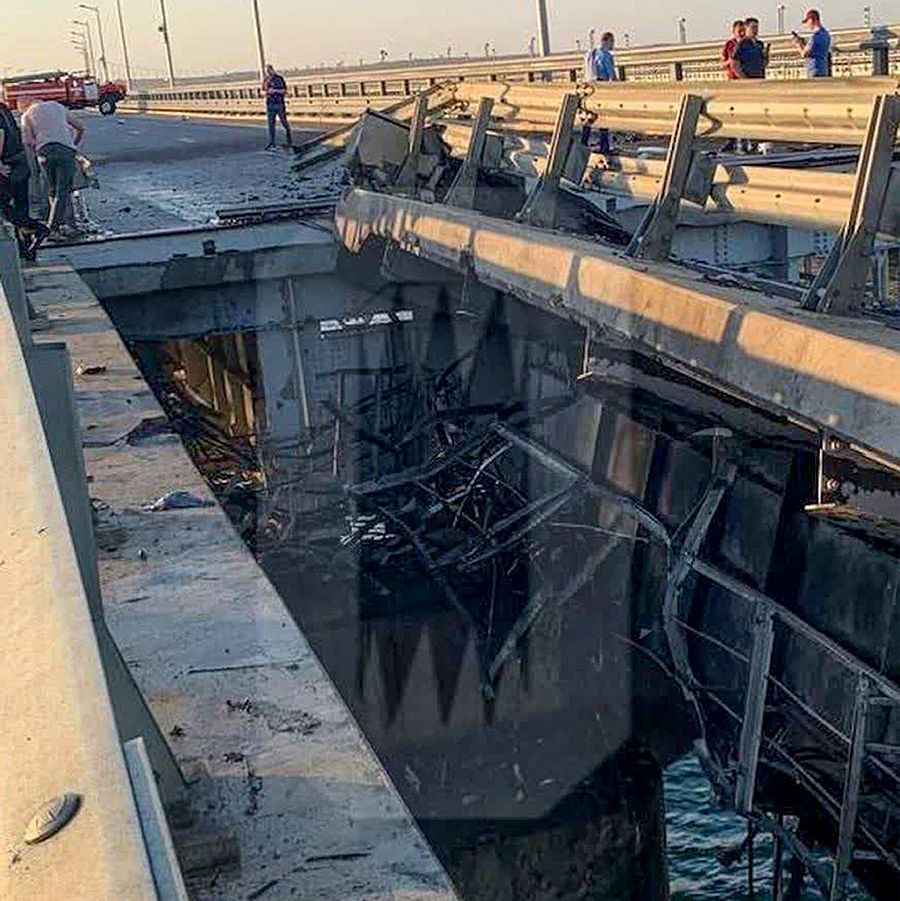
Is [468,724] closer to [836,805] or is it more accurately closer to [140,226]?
[836,805]

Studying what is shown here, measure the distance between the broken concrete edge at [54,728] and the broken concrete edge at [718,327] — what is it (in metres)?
3.24

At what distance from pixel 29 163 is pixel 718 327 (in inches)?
381

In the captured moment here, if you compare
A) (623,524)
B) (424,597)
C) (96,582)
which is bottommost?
(424,597)

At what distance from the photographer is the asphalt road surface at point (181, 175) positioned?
61.9 feet

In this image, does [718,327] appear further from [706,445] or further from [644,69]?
[644,69]

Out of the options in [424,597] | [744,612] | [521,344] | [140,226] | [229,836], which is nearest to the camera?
[229,836]

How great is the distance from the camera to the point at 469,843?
8320 millimetres

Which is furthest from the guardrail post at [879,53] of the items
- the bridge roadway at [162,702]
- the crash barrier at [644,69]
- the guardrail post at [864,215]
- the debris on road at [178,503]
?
the debris on road at [178,503]

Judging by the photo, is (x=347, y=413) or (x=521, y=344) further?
(x=347, y=413)

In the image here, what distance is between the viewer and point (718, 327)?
6.18 metres

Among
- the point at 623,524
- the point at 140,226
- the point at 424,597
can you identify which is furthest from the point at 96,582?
the point at 140,226

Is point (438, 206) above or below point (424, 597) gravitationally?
above

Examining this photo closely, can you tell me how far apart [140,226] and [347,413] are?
4.92 m

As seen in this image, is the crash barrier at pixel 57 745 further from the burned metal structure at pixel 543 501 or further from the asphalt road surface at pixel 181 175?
the asphalt road surface at pixel 181 175
